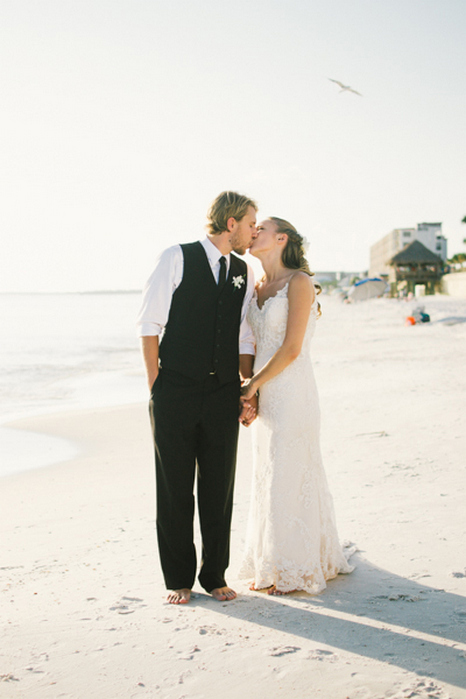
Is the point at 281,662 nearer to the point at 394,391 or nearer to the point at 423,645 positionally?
the point at 423,645

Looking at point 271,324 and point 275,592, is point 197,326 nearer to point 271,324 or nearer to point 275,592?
point 271,324

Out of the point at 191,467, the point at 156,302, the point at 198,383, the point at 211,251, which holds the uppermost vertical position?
the point at 211,251

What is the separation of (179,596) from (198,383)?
1.16 m

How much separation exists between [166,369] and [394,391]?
778 centimetres

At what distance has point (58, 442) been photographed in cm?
828

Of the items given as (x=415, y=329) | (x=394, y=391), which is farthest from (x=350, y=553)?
(x=415, y=329)

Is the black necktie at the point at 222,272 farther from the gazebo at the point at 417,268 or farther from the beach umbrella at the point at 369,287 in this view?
the gazebo at the point at 417,268

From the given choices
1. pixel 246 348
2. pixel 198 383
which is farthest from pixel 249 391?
pixel 198 383

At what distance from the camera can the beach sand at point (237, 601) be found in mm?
2494

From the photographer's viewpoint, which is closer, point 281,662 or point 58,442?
point 281,662

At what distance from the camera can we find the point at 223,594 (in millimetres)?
3359

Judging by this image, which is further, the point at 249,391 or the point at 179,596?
the point at 249,391

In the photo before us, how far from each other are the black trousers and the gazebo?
61.2m

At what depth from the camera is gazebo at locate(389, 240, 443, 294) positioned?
203ft
